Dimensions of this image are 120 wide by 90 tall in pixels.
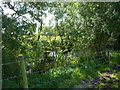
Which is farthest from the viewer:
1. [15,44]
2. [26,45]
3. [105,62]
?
[105,62]

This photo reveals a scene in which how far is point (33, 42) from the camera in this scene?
216 inches

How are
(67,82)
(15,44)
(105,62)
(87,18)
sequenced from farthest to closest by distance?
(87,18) → (105,62) → (15,44) → (67,82)

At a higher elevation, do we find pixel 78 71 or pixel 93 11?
pixel 93 11

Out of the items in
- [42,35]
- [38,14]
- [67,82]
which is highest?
[38,14]

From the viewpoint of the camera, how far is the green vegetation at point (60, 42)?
14.5 feet

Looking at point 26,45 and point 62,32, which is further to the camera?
point 62,32

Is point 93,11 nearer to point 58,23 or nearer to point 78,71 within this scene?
point 58,23

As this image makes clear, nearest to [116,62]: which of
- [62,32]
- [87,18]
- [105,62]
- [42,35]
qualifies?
[105,62]

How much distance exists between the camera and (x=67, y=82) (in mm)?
4242

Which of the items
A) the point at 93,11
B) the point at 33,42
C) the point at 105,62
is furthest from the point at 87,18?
the point at 33,42

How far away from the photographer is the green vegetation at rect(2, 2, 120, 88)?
4.41 metres

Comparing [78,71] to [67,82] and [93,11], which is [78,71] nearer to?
[67,82]

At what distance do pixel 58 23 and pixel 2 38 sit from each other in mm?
3494

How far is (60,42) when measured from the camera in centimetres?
783
